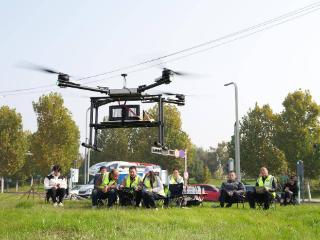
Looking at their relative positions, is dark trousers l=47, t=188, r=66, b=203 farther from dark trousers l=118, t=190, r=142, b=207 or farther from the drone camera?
the drone camera

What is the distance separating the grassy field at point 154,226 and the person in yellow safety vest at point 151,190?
179 centimetres

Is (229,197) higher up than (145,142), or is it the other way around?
(145,142)

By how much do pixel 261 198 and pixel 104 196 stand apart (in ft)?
18.1

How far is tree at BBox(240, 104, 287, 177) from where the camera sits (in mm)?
45688

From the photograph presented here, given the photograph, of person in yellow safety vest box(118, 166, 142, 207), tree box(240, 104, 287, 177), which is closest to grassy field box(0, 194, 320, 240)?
person in yellow safety vest box(118, 166, 142, 207)

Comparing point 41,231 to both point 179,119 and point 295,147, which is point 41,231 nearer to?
point 295,147

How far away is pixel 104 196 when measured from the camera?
15.3m

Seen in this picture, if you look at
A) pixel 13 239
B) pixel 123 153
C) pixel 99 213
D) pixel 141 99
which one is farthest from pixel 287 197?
pixel 123 153

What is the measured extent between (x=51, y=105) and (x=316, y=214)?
38267 millimetres

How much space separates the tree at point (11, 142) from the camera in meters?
53.2

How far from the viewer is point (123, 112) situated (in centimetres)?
1814

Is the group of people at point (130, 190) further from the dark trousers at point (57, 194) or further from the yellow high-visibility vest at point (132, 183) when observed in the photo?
the dark trousers at point (57, 194)

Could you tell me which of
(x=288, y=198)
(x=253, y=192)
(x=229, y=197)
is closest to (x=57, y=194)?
(x=229, y=197)

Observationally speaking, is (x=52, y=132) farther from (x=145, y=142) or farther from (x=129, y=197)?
(x=129, y=197)
